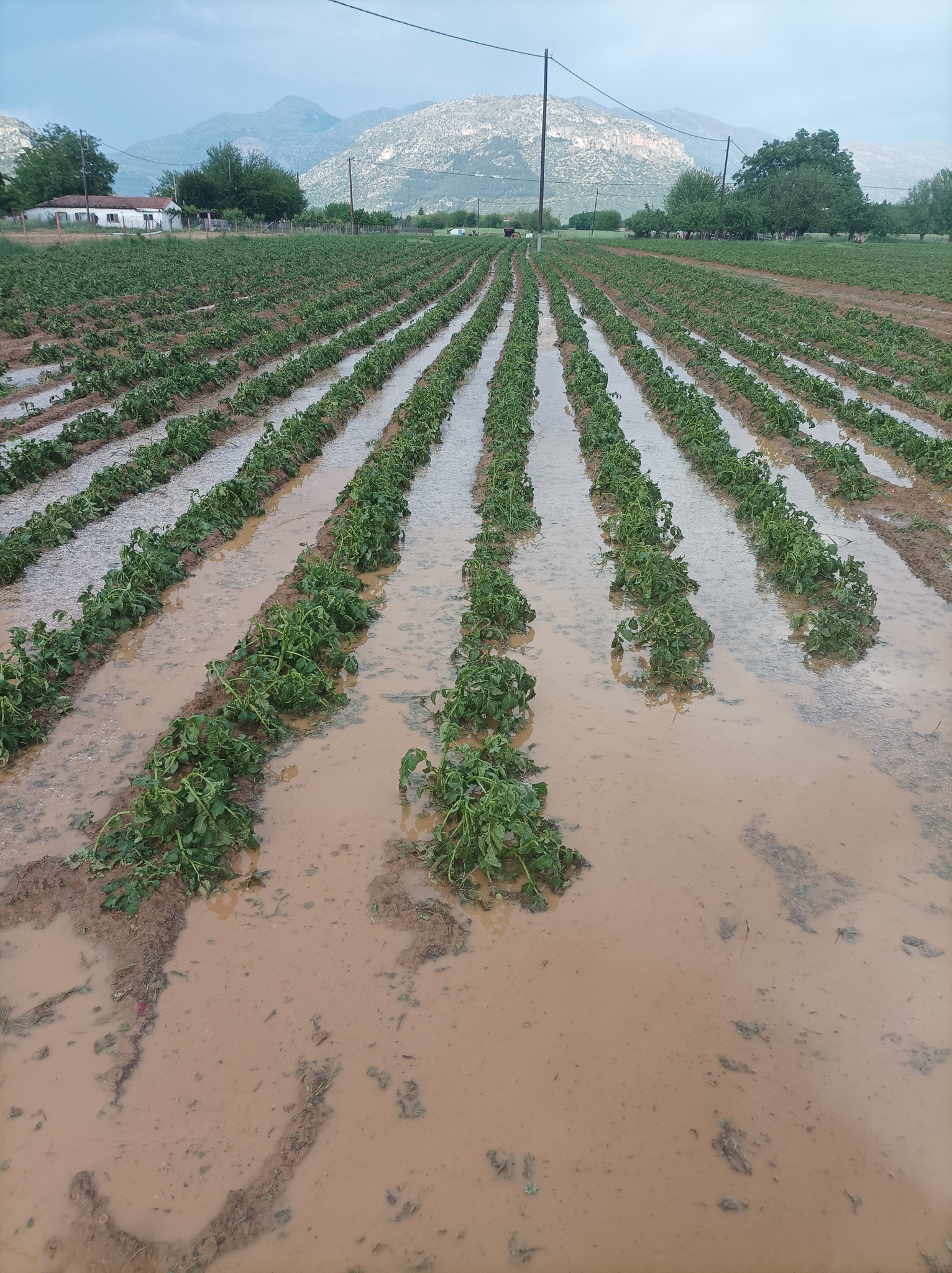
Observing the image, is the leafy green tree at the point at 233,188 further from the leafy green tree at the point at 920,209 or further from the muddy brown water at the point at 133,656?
the muddy brown water at the point at 133,656

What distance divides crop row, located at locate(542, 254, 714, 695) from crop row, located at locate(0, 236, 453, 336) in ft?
52.2

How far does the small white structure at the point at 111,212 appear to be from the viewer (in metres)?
77.2

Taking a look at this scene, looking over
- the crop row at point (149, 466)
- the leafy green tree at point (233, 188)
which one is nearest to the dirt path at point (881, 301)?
the crop row at point (149, 466)

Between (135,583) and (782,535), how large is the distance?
7.25 m

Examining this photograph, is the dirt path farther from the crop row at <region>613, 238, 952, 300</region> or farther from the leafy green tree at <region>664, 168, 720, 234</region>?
the leafy green tree at <region>664, 168, 720, 234</region>

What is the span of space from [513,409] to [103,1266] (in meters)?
12.8

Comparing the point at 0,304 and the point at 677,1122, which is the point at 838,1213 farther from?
the point at 0,304

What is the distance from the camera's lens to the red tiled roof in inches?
3081

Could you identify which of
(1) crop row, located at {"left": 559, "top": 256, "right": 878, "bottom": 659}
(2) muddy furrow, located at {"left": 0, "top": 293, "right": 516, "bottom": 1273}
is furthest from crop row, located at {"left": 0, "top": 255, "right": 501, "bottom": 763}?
(1) crop row, located at {"left": 559, "top": 256, "right": 878, "bottom": 659}

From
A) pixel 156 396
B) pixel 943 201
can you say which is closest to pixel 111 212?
pixel 156 396

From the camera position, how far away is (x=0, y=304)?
72.1 feet

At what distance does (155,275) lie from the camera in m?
30.3

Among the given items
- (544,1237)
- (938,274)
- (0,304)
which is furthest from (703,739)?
(938,274)

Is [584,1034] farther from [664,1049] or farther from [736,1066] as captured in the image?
[736,1066]
